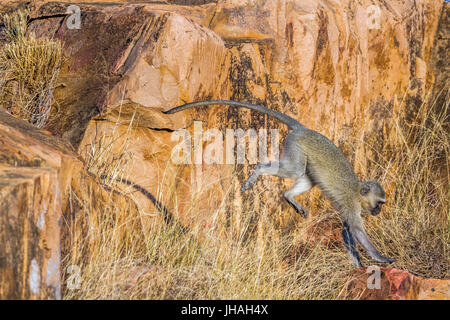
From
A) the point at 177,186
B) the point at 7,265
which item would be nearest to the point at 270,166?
the point at 177,186

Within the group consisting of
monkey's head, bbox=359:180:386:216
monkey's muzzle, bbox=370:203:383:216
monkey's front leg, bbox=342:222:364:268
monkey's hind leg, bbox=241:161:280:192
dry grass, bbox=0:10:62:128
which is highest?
dry grass, bbox=0:10:62:128

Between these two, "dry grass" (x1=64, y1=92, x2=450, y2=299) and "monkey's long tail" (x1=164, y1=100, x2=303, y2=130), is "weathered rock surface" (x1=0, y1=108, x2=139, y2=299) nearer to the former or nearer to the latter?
"dry grass" (x1=64, y1=92, x2=450, y2=299)

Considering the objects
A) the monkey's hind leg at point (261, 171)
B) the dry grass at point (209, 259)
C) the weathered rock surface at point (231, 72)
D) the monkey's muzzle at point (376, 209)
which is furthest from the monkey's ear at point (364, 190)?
the weathered rock surface at point (231, 72)

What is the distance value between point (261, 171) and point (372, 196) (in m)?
1.06

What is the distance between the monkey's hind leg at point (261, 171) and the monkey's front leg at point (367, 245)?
0.96 meters

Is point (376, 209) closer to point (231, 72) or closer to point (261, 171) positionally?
point (261, 171)

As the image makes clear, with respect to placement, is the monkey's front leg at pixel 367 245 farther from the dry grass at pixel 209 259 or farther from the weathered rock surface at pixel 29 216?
the weathered rock surface at pixel 29 216

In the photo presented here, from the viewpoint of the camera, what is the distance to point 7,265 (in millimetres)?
2506

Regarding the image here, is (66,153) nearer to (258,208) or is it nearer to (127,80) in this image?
(127,80)

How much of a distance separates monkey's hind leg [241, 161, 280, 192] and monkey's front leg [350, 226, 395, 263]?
958 millimetres

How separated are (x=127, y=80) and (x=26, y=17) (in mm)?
1610

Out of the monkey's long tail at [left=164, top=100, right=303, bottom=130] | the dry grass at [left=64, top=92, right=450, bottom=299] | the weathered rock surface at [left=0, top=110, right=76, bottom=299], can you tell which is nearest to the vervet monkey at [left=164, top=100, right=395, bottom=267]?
the monkey's long tail at [left=164, top=100, right=303, bottom=130]

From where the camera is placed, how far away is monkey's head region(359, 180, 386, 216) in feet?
15.7

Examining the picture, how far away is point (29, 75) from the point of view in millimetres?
5102
